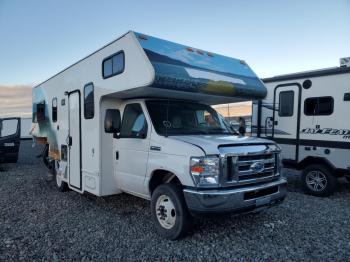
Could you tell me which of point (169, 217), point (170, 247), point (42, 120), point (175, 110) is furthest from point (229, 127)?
point (42, 120)

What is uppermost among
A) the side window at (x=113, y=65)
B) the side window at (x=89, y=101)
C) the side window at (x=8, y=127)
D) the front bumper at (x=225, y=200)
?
the side window at (x=113, y=65)

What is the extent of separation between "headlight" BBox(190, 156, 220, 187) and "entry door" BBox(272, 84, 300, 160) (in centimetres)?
458

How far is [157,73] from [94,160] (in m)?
2.43

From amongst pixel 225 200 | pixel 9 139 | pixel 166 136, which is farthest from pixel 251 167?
pixel 9 139

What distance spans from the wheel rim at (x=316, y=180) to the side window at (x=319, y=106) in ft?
4.89

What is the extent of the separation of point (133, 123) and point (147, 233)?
1928 mm

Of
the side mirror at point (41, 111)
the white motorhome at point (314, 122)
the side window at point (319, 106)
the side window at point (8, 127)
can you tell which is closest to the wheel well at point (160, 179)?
the white motorhome at point (314, 122)

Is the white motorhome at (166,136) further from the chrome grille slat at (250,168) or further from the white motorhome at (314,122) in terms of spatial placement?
the white motorhome at (314,122)

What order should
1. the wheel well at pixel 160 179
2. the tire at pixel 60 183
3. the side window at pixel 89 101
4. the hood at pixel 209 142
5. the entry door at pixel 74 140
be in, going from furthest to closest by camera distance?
the tire at pixel 60 183 → the entry door at pixel 74 140 → the side window at pixel 89 101 → the wheel well at pixel 160 179 → the hood at pixel 209 142

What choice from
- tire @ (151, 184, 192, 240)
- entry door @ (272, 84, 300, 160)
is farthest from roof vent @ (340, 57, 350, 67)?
tire @ (151, 184, 192, 240)

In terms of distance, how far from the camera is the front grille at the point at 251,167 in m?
4.16

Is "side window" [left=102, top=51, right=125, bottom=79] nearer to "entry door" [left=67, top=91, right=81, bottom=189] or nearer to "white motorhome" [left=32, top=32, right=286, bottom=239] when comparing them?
"white motorhome" [left=32, top=32, right=286, bottom=239]

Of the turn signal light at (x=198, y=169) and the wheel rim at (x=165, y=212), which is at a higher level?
the turn signal light at (x=198, y=169)

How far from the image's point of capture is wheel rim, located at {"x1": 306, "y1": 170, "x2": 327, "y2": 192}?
283 inches
